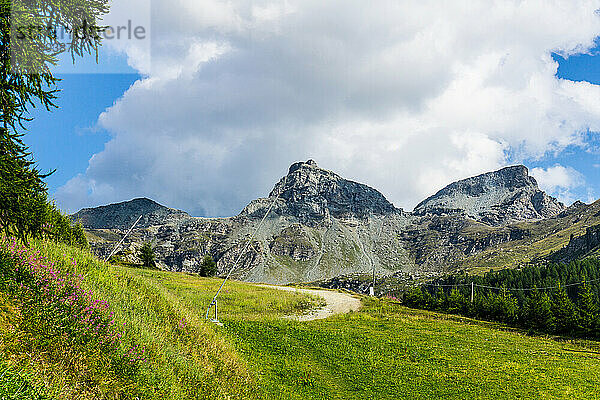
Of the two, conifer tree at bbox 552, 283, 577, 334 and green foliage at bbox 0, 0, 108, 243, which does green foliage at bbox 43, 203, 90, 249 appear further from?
conifer tree at bbox 552, 283, 577, 334

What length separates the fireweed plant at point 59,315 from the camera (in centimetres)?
997

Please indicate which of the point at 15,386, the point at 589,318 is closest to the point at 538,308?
the point at 589,318

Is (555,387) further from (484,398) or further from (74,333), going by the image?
(74,333)

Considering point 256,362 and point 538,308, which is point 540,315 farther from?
point 256,362

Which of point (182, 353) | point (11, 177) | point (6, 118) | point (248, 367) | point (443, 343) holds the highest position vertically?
point (6, 118)

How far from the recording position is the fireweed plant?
9.97m

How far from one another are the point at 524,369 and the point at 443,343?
22.7 feet

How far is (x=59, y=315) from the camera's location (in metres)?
10.8

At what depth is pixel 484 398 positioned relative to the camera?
16531 mm

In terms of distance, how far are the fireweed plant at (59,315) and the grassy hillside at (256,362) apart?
0.44 ft

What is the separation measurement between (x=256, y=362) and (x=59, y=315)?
10600mm

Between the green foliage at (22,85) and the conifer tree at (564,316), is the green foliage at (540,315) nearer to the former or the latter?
the conifer tree at (564,316)

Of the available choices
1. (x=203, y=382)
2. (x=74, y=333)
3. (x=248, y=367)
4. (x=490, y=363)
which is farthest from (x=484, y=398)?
(x=74, y=333)

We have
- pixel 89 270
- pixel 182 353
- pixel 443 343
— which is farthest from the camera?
pixel 443 343
